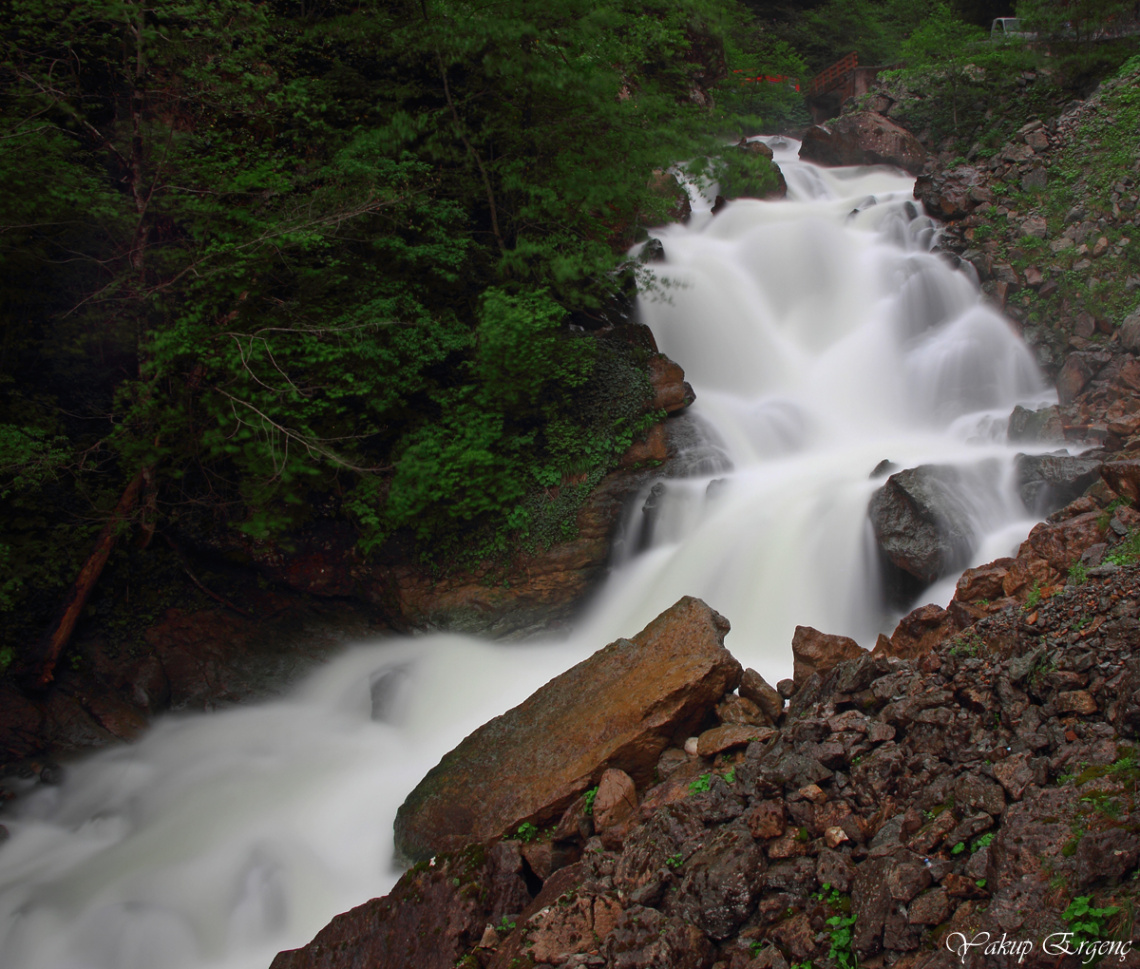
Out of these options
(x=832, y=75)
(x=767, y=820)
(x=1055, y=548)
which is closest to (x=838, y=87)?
(x=832, y=75)

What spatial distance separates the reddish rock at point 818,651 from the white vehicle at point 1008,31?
16.4m

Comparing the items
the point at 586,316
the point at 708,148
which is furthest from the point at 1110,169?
the point at 586,316

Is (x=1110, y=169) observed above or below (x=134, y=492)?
above

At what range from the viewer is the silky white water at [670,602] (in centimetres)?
523

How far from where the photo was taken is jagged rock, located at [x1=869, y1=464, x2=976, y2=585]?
655 cm

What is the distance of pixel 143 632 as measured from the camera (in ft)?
25.7

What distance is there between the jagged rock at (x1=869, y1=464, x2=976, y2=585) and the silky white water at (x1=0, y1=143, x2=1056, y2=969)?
178 mm

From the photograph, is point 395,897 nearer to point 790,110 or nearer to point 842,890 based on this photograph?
point 842,890

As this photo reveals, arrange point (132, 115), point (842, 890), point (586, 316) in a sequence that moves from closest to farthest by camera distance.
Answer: point (842, 890)
point (132, 115)
point (586, 316)

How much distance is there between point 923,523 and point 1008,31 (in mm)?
19048

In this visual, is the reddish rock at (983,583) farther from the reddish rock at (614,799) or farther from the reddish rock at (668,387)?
the reddish rock at (668,387)

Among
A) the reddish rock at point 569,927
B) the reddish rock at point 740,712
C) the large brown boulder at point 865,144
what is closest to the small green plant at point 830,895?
the reddish rock at point 569,927

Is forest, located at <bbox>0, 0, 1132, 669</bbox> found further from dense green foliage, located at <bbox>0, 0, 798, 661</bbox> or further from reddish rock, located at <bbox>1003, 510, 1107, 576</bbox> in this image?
reddish rock, located at <bbox>1003, 510, 1107, 576</bbox>

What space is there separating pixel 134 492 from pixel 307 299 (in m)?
2.85
